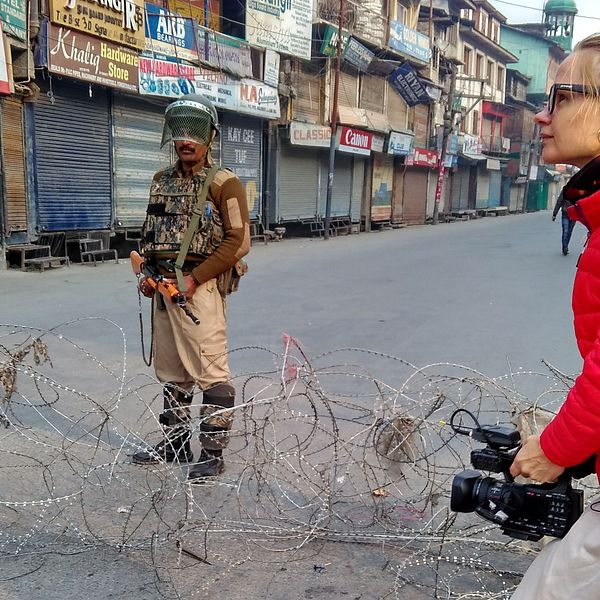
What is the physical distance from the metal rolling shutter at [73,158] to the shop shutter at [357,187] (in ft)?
43.4

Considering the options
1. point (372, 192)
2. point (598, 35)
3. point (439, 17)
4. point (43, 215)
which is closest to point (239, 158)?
point (43, 215)

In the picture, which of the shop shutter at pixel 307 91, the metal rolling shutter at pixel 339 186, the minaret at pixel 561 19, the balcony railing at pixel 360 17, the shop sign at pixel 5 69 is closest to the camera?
the shop sign at pixel 5 69

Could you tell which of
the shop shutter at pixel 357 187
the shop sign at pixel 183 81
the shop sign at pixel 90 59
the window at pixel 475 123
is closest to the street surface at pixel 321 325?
the shop sign at pixel 90 59

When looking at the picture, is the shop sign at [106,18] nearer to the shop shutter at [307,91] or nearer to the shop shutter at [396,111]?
the shop shutter at [307,91]

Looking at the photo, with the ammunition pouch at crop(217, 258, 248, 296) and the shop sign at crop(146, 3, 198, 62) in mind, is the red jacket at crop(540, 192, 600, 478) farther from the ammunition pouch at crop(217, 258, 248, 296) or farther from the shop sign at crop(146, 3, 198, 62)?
the shop sign at crop(146, 3, 198, 62)

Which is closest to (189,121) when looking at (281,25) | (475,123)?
(281,25)

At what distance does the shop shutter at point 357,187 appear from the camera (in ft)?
85.0

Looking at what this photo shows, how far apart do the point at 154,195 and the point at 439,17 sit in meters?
34.6

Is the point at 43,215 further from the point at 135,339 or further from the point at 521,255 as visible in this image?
the point at 521,255

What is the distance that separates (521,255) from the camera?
1641 cm

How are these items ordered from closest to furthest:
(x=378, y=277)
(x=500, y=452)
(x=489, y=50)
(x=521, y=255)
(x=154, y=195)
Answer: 1. (x=500, y=452)
2. (x=154, y=195)
3. (x=378, y=277)
4. (x=521, y=255)
5. (x=489, y=50)

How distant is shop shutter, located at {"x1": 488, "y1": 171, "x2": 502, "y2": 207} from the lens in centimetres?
4753

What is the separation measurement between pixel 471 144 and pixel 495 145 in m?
8.31

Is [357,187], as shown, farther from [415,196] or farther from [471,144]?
[471,144]
